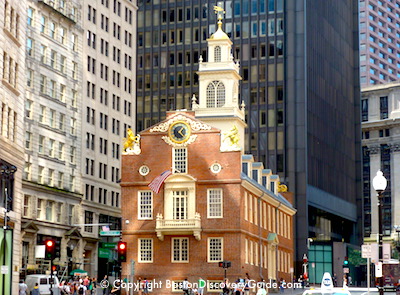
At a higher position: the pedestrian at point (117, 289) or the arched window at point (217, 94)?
the arched window at point (217, 94)

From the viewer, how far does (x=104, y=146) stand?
372 feet

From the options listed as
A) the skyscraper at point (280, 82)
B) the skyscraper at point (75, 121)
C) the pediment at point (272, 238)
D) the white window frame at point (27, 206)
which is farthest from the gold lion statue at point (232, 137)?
the skyscraper at point (280, 82)

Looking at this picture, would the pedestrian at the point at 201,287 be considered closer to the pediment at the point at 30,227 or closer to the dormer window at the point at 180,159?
the dormer window at the point at 180,159

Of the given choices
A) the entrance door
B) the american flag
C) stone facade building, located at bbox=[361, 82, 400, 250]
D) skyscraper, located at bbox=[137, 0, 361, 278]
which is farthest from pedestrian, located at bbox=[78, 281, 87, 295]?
stone facade building, located at bbox=[361, 82, 400, 250]

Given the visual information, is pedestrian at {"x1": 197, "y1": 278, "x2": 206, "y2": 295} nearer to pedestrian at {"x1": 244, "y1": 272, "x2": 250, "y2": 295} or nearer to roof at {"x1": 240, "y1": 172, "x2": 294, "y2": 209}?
pedestrian at {"x1": 244, "y1": 272, "x2": 250, "y2": 295}

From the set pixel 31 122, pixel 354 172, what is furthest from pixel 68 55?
pixel 354 172

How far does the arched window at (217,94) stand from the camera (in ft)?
313

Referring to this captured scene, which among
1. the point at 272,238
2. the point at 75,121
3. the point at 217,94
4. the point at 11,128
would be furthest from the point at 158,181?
the point at 75,121

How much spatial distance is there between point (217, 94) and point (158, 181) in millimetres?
20096

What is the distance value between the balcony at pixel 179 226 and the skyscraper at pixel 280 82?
50944mm

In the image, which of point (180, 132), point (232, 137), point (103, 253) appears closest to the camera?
point (232, 137)

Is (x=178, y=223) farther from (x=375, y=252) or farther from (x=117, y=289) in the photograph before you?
(x=375, y=252)

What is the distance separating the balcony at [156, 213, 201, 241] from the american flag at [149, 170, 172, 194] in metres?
2.98

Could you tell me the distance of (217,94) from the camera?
95.4m
